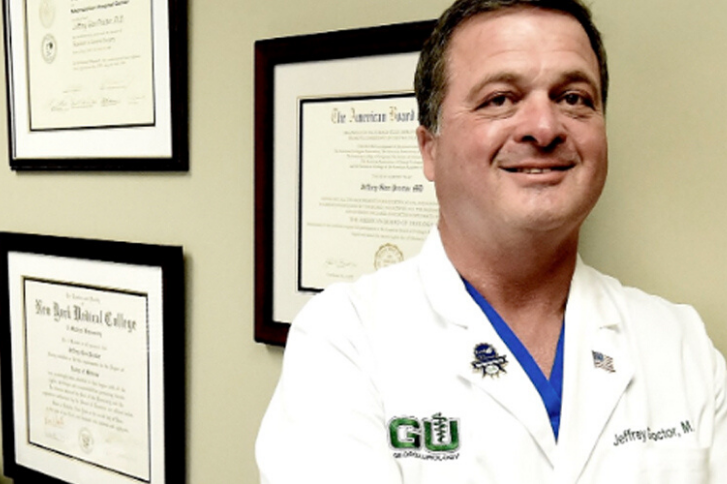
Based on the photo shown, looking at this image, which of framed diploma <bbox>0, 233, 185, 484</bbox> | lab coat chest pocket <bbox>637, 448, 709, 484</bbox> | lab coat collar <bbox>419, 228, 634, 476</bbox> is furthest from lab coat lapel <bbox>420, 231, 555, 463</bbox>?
framed diploma <bbox>0, 233, 185, 484</bbox>

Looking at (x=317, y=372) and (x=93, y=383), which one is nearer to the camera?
(x=317, y=372)

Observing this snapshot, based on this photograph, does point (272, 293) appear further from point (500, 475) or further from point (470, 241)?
point (500, 475)

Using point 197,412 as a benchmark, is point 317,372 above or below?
above

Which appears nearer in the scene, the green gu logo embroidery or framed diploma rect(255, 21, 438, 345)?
the green gu logo embroidery

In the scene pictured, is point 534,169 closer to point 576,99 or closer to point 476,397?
point 576,99

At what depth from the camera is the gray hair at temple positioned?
0.80m

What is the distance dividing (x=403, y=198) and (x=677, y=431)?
1.61ft

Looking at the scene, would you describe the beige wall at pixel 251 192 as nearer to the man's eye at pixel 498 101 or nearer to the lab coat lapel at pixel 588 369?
the lab coat lapel at pixel 588 369

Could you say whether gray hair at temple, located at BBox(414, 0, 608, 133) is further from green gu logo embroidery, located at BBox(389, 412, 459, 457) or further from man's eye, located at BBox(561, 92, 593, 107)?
green gu logo embroidery, located at BBox(389, 412, 459, 457)

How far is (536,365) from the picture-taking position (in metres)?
0.81

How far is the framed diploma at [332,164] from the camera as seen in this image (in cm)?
104

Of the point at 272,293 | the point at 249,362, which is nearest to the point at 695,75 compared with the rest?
the point at 272,293

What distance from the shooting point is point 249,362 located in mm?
1235

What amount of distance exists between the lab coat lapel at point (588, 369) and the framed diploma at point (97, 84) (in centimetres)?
76
